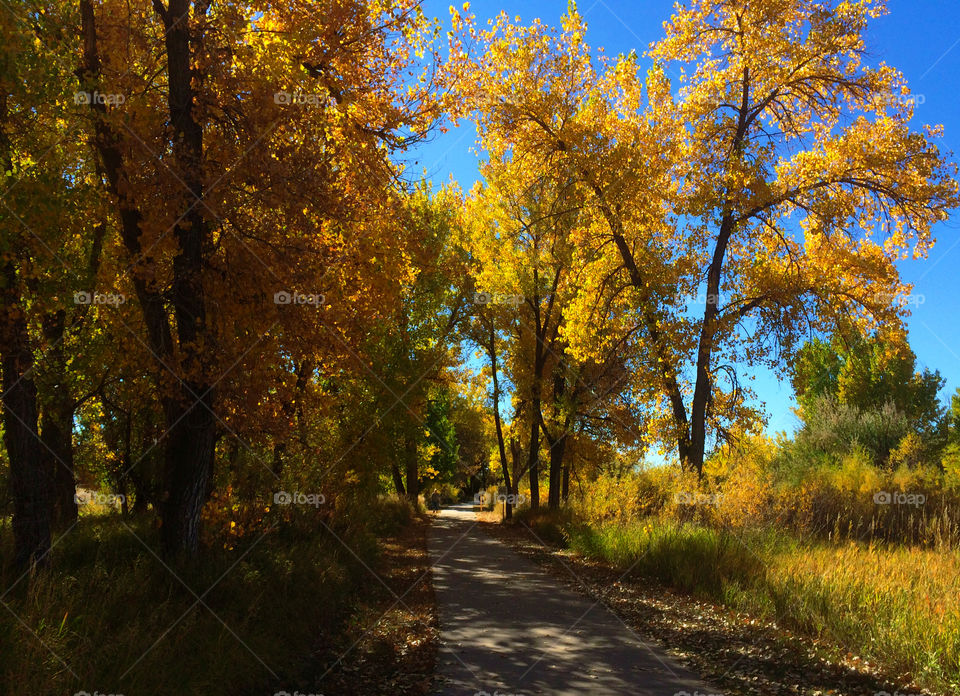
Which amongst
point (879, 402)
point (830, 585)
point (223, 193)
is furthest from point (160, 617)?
point (879, 402)

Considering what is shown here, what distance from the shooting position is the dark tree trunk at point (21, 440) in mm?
7145

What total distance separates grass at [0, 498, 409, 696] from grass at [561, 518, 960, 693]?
575 centimetres

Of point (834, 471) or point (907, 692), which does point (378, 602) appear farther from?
point (834, 471)

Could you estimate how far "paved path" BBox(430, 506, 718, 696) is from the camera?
6438mm

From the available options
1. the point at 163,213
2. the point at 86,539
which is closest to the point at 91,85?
the point at 163,213

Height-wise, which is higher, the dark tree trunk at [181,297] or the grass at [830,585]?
the dark tree trunk at [181,297]

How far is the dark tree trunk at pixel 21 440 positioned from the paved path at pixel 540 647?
4.71m

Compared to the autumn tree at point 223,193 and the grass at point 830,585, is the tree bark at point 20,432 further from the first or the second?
the grass at point 830,585

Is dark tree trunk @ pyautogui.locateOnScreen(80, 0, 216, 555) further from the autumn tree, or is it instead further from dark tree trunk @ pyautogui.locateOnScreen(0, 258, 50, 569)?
dark tree trunk @ pyautogui.locateOnScreen(0, 258, 50, 569)

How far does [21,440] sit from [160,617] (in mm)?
2757

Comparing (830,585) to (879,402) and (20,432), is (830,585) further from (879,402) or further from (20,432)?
(879,402)

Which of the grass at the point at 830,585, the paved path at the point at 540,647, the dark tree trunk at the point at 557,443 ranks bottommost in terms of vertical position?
the paved path at the point at 540,647

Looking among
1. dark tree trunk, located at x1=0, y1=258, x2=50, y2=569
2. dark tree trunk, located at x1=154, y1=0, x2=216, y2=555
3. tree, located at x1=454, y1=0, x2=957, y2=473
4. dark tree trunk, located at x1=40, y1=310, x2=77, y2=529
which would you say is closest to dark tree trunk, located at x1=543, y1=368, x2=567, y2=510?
tree, located at x1=454, y1=0, x2=957, y2=473

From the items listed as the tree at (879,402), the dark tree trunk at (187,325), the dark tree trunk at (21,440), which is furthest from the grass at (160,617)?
the tree at (879,402)
